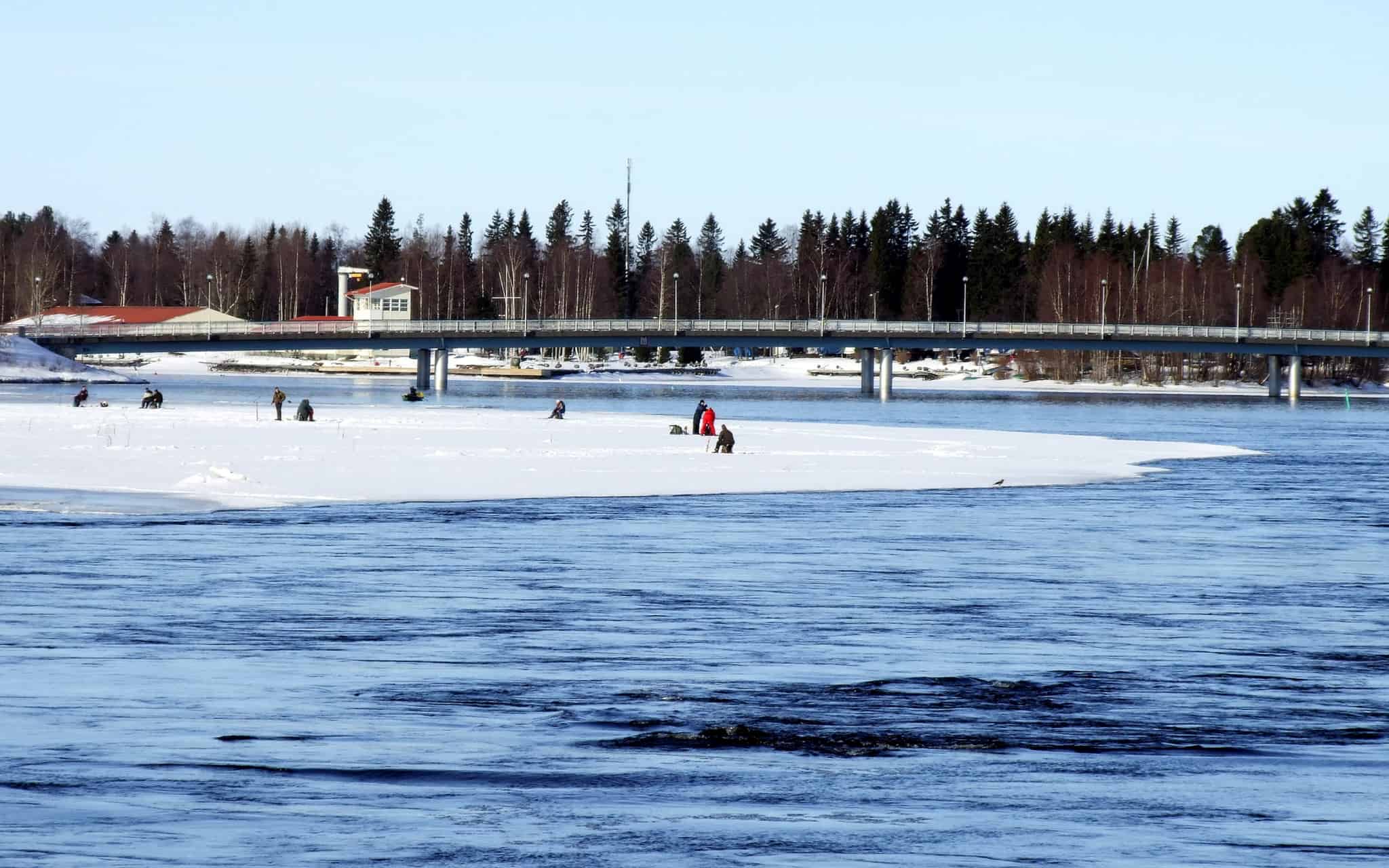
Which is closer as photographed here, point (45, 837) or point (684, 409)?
point (45, 837)

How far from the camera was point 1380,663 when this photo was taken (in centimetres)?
1589

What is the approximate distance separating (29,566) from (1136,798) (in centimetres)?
1525

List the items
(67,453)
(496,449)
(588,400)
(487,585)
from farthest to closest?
(588,400) < (496,449) < (67,453) < (487,585)

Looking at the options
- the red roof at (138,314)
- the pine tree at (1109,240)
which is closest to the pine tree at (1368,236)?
the pine tree at (1109,240)

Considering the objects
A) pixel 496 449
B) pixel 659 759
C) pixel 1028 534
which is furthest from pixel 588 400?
pixel 659 759

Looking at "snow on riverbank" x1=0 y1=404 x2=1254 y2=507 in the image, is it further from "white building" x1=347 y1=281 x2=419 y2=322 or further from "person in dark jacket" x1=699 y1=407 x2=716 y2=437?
"white building" x1=347 y1=281 x2=419 y2=322

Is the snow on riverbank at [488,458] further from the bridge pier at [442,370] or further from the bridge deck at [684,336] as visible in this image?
the bridge pier at [442,370]

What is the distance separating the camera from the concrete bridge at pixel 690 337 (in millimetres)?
112188

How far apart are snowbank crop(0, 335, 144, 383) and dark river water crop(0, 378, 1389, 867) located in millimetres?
90368

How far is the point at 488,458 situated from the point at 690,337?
7263cm

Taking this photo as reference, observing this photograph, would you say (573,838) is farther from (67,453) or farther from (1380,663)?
(67,453)

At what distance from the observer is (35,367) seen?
11525 centimetres

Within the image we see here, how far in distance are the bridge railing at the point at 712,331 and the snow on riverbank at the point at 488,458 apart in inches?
1988

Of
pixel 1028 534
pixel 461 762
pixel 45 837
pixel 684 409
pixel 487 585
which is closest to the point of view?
pixel 45 837
